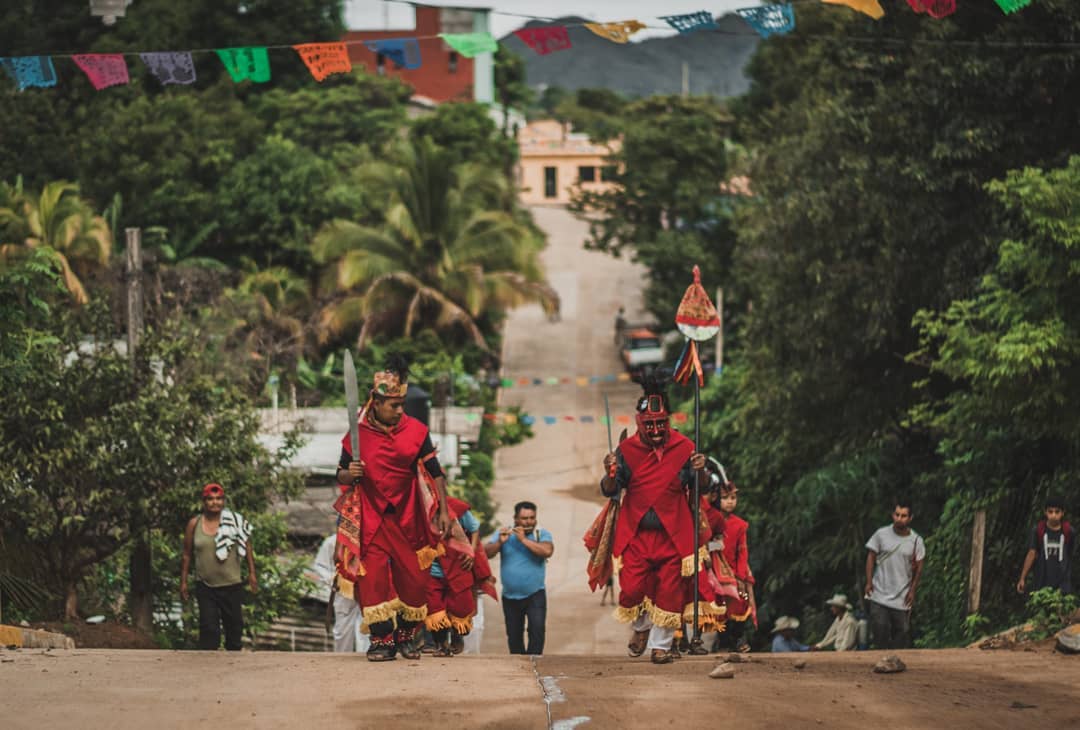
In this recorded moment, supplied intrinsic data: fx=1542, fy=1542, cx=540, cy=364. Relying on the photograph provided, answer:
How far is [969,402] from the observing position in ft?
51.9

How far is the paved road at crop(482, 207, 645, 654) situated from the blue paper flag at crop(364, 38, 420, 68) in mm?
7993

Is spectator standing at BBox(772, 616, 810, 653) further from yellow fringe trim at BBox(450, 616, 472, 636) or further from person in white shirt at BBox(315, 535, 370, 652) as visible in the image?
yellow fringe trim at BBox(450, 616, 472, 636)

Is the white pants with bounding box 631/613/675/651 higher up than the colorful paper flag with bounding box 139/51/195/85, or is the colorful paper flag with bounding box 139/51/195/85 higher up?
the colorful paper flag with bounding box 139/51/195/85

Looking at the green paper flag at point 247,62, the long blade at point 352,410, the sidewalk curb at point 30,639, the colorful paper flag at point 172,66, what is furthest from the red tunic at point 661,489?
the colorful paper flag at point 172,66

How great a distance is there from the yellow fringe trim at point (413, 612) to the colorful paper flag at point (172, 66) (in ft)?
23.6

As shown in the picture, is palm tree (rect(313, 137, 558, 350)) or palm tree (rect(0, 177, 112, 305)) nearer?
palm tree (rect(0, 177, 112, 305))

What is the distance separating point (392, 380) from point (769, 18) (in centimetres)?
717

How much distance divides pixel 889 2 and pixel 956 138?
271 cm

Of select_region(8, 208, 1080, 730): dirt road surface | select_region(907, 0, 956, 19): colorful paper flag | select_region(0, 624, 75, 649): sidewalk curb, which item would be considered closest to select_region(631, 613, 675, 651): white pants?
select_region(8, 208, 1080, 730): dirt road surface

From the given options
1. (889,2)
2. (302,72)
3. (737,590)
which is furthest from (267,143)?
(737,590)

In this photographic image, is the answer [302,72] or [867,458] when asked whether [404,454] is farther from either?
[302,72]

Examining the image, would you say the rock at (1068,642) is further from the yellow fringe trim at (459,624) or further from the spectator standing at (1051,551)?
the yellow fringe trim at (459,624)

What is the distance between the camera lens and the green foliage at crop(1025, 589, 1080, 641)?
10.7 metres

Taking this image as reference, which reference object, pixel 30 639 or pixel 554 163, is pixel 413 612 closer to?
pixel 30 639
